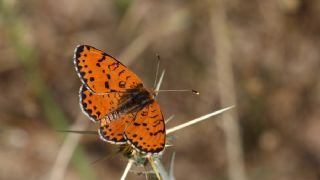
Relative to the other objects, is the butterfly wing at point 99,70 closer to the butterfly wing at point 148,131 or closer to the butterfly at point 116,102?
the butterfly at point 116,102

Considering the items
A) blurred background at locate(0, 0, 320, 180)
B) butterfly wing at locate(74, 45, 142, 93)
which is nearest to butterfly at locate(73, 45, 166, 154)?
butterfly wing at locate(74, 45, 142, 93)

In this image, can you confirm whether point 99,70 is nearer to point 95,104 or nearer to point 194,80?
point 95,104

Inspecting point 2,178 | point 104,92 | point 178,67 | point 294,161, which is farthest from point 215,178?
point 104,92

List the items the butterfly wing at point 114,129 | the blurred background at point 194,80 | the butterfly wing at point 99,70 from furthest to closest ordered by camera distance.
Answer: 1. the blurred background at point 194,80
2. the butterfly wing at point 99,70
3. the butterfly wing at point 114,129

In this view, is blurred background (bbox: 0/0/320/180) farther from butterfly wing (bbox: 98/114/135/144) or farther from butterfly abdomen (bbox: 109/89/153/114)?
butterfly wing (bbox: 98/114/135/144)

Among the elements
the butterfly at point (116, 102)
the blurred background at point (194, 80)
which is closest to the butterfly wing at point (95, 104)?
the butterfly at point (116, 102)
